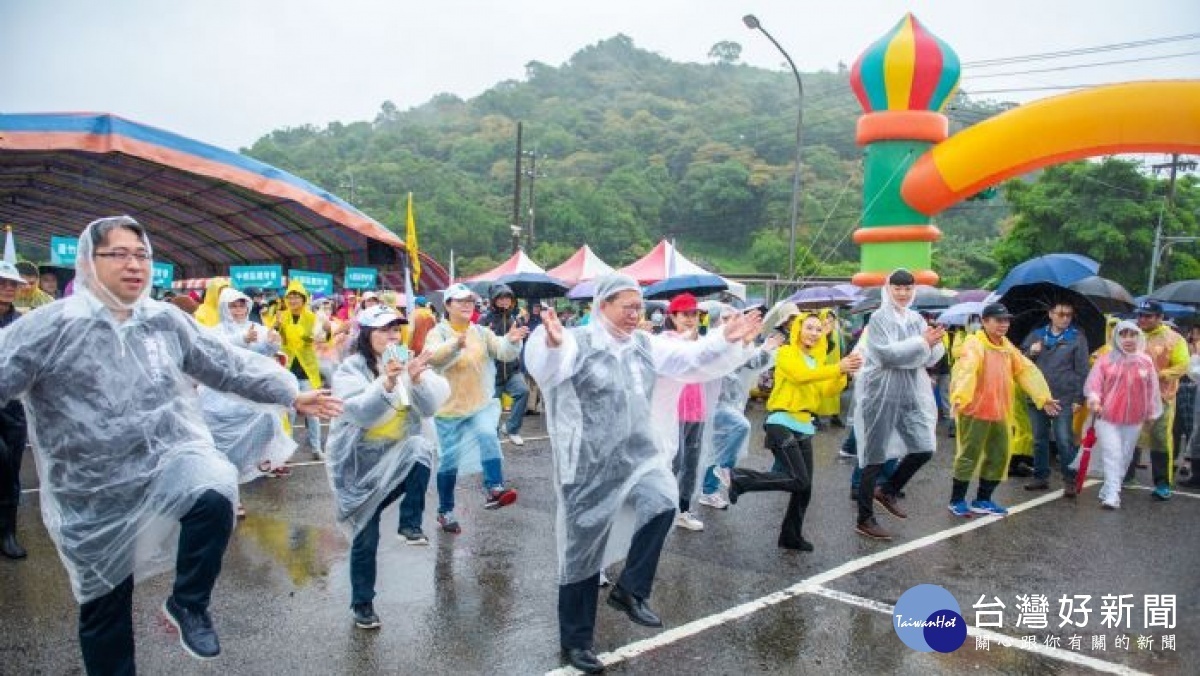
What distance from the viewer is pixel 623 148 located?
234 feet

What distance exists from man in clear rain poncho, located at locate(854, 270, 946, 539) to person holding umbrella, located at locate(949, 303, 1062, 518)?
1.25 ft

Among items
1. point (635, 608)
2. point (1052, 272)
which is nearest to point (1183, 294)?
point (1052, 272)

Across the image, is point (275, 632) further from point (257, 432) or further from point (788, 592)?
point (788, 592)

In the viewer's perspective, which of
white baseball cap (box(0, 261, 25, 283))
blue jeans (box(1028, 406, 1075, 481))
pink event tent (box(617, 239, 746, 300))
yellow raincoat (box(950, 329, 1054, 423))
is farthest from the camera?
pink event tent (box(617, 239, 746, 300))

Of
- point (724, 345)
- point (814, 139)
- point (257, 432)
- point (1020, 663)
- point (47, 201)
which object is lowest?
point (1020, 663)

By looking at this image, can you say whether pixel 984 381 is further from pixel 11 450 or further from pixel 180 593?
pixel 11 450

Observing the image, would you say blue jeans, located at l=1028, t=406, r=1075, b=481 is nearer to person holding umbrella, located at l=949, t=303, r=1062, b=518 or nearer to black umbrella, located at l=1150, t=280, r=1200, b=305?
person holding umbrella, located at l=949, t=303, r=1062, b=518

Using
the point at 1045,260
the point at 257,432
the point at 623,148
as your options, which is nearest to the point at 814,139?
the point at 623,148

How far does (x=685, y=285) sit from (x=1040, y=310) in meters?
5.54

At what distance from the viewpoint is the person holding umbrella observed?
6.25m

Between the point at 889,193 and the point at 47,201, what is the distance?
1217 centimetres

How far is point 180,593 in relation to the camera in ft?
9.96

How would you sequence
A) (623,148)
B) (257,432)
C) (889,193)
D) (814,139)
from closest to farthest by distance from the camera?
(257,432), (889,193), (814,139), (623,148)

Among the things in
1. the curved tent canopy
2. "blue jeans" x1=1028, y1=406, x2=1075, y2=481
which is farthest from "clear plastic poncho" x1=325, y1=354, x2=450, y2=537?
"blue jeans" x1=1028, y1=406, x2=1075, y2=481
